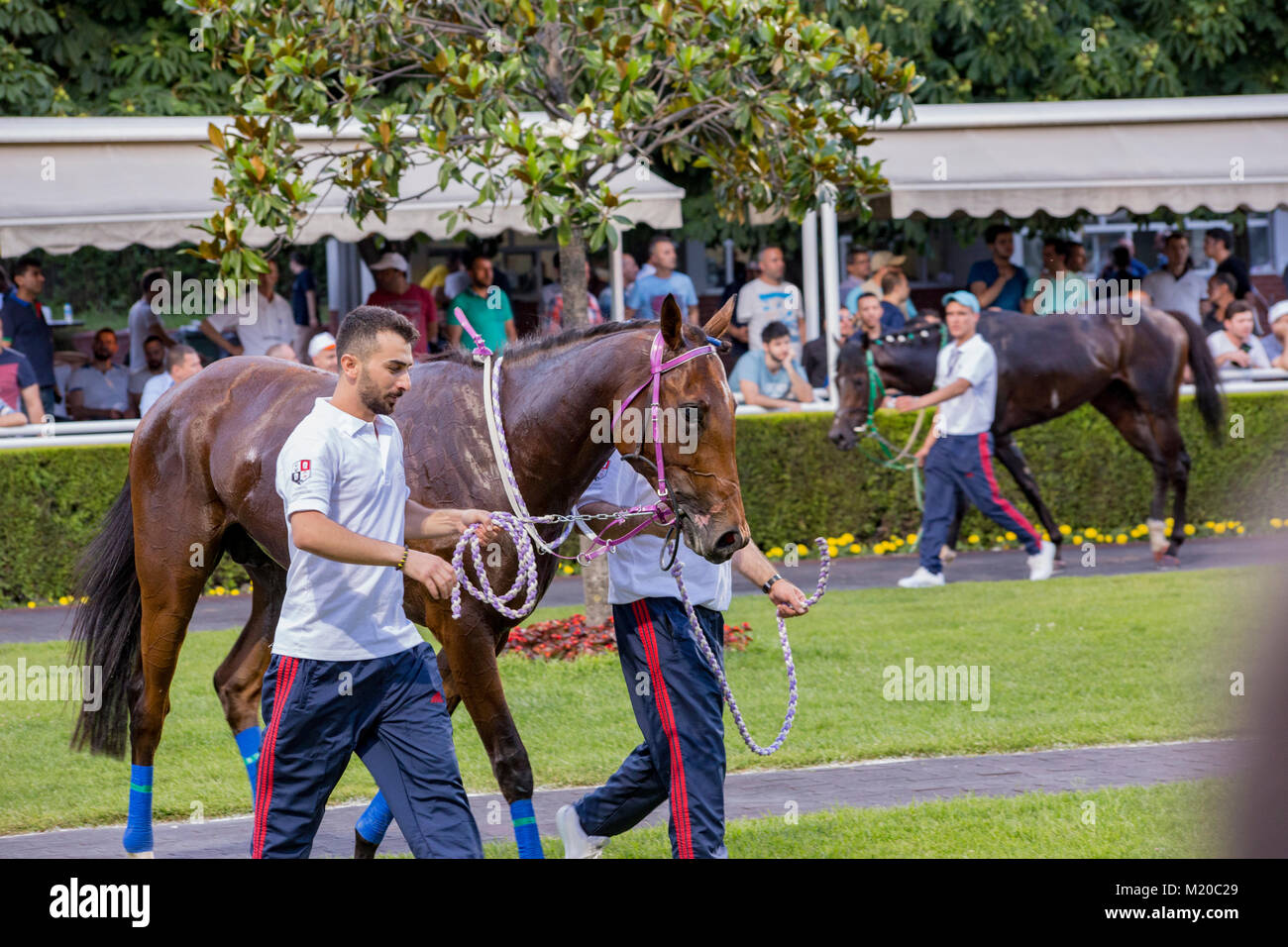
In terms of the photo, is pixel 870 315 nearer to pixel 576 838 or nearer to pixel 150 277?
pixel 150 277

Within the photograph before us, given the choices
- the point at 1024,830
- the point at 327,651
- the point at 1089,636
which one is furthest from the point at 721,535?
the point at 1089,636

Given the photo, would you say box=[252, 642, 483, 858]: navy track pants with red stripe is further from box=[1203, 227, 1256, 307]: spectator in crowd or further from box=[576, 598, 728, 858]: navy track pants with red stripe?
box=[1203, 227, 1256, 307]: spectator in crowd

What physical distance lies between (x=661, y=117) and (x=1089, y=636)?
4.07m

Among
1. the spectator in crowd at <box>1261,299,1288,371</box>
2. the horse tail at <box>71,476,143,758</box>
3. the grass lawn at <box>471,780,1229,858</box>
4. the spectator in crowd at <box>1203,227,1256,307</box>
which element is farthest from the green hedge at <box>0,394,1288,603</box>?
the grass lawn at <box>471,780,1229,858</box>

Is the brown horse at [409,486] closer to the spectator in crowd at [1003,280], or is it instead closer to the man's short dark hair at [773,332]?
the man's short dark hair at [773,332]

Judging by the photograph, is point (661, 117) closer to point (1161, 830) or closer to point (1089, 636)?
point (1089, 636)

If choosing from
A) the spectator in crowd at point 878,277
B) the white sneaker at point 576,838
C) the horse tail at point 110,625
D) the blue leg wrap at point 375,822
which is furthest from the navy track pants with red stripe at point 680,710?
the spectator in crowd at point 878,277

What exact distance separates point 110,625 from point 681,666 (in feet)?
8.79

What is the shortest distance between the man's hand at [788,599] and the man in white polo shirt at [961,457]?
7.01 metres

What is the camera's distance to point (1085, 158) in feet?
49.3

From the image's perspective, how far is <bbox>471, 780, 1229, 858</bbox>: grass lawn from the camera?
579 centimetres

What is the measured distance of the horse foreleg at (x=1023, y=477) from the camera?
12.7m

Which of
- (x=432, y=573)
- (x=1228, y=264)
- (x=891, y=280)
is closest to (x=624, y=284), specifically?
(x=891, y=280)

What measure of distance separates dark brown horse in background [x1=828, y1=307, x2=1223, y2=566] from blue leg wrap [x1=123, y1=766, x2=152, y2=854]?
7.77m
